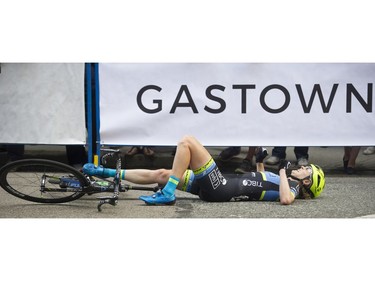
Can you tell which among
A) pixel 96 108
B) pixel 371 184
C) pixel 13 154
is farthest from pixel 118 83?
pixel 371 184

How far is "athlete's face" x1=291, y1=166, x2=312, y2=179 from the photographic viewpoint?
15.1 ft

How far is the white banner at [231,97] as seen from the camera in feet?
A: 19.0

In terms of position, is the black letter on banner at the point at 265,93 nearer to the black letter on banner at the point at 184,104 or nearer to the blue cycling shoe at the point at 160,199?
the black letter on banner at the point at 184,104

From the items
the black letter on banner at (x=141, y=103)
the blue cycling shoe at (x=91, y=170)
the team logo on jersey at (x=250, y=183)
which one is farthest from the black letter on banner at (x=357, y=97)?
the blue cycling shoe at (x=91, y=170)

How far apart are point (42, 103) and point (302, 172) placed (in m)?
3.02

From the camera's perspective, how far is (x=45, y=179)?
445 cm

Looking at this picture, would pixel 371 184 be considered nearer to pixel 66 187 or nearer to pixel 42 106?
pixel 66 187

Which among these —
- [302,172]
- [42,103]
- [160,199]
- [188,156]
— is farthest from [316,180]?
[42,103]

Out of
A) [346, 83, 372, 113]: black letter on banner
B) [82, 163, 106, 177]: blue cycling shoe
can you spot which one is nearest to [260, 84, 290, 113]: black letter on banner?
[346, 83, 372, 113]: black letter on banner

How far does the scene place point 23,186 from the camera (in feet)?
15.4

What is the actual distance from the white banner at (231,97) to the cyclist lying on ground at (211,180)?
121cm

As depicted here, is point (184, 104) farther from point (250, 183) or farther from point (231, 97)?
point (250, 183)

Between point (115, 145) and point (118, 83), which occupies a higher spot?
point (118, 83)

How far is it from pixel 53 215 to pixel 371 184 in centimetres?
328
